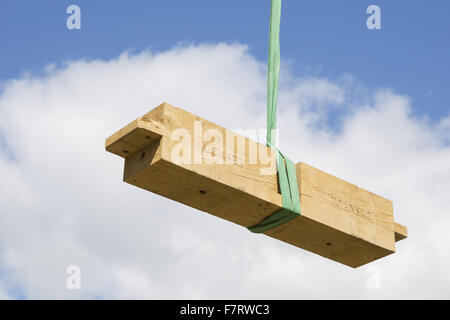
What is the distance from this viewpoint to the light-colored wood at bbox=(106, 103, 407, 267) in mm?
4312

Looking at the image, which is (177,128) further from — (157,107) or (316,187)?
(316,187)

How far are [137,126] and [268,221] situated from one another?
0.87 m

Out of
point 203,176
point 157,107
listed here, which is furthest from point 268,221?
point 157,107

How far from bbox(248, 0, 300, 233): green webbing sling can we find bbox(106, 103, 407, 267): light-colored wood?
0.04 meters

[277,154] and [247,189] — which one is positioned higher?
[277,154]

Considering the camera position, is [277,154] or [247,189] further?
[277,154]

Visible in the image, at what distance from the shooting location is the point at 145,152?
4.40m

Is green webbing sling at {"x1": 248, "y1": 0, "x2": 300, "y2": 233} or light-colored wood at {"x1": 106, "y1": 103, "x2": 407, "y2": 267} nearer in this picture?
light-colored wood at {"x1": 106, "y1": 103, "x2": 407, "y2": 267}

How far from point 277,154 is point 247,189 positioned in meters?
0.31

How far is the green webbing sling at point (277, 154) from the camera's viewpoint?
178 inches

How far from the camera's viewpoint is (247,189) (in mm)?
4473

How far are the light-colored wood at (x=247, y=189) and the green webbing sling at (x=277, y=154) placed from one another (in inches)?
1.5

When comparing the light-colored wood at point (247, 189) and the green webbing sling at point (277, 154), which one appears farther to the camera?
the green webbing sling at point (277, 154)

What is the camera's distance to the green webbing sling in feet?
14.9
